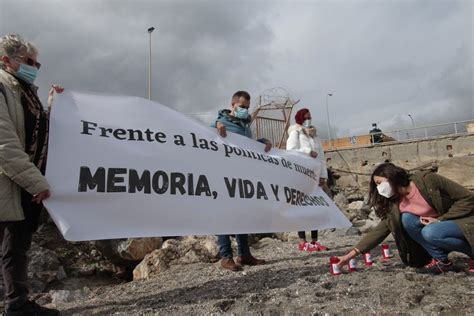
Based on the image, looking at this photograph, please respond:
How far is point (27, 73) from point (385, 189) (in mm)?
2982

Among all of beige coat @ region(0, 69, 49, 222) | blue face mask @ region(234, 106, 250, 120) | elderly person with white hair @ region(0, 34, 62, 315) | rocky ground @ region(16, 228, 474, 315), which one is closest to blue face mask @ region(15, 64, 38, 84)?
elderly person with white hair @ region(0, 34, 62, 315)

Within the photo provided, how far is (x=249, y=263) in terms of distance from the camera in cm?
427

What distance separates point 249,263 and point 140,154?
186 cm

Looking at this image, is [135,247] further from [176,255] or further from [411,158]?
[411,158]

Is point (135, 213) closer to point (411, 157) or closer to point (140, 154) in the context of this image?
point (140, 154)

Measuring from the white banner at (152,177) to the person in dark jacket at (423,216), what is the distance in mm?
1116

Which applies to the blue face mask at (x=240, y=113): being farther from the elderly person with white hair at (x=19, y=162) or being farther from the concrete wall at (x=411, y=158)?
the concrete wall at (x=411, y=158)

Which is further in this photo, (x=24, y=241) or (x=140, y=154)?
(x=140, y=154)

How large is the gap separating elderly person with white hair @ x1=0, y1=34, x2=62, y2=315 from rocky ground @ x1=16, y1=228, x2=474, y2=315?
59 cm

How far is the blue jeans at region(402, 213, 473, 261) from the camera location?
9.81ft

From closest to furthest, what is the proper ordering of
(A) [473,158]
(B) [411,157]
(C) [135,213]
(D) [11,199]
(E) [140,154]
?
(D) [11,199], (C) [135,213], (E) [140,154], (A) [473,158], (B) [411,157]

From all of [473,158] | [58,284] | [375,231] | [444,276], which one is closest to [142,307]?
[375,231]

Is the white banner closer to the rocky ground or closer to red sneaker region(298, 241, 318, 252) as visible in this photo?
the rocky ground

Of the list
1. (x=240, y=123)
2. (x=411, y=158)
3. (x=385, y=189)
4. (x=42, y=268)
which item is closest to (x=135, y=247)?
(x=42, y=268)
